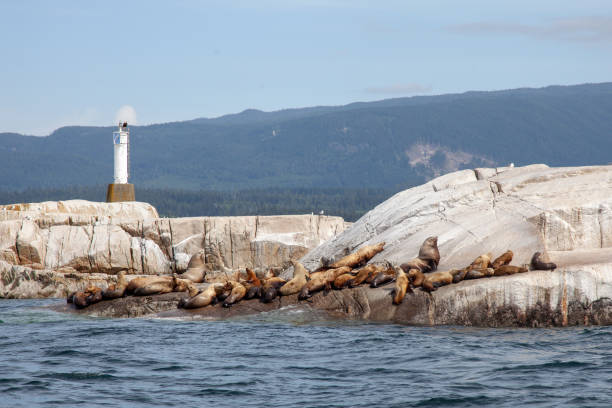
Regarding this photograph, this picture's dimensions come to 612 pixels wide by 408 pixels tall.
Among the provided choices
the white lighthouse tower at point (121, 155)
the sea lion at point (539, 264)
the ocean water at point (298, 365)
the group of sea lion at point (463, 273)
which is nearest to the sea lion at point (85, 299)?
the ocean water at point (298, 365)

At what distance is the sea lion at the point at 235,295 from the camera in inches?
→ 858

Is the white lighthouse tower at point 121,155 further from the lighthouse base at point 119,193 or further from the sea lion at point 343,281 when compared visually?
the sea lion at point 343,281

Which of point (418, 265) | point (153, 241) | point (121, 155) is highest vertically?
point (121, 155)

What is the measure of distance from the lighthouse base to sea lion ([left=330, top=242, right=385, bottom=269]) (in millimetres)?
27610

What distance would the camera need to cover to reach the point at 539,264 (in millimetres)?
19906

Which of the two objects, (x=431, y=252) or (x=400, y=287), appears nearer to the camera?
(x=400, y=287)

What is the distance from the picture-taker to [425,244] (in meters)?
22.1

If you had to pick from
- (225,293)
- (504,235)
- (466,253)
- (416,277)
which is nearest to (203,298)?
(225,293)

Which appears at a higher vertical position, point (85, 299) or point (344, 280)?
point (344, 280)

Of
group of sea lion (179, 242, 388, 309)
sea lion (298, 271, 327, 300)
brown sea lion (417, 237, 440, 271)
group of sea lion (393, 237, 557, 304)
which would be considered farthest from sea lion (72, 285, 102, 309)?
brown sea lion (417, 237, 440, 271)

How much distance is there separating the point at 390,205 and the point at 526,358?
11.6m

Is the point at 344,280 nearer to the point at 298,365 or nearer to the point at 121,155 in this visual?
the point at 298,365

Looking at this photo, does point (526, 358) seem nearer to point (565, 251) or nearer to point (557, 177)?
point (565, 251)

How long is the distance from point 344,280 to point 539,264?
4.92 m
